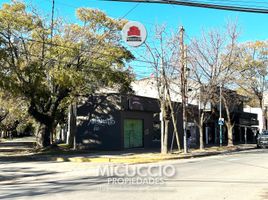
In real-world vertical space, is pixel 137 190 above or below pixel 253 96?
below

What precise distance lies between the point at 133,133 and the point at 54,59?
11.4 metres

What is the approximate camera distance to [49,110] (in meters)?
33.3

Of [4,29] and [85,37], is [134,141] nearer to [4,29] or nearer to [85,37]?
[85,37]

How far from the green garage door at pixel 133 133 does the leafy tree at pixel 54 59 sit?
13.3ft

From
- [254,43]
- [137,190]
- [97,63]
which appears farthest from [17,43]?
[254,43]

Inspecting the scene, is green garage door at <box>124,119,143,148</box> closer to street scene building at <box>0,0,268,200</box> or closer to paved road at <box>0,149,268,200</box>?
street scene building at <box>0,0,268,200</box>

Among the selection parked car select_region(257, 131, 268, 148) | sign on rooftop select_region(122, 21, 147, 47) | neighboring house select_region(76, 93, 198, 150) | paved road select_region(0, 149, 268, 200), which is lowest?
paved road select_region(0, 149, 268, 200)

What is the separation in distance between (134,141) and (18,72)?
1331cm

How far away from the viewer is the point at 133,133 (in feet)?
124

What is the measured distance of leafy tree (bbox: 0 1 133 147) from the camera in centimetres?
2855

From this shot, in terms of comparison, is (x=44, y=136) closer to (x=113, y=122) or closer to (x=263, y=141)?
(x=113, y=122)

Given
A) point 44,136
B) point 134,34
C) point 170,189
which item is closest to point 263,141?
point 44,136

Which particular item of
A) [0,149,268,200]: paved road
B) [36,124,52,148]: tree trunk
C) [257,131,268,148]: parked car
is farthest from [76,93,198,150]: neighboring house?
[0,149,268,200]: paved road

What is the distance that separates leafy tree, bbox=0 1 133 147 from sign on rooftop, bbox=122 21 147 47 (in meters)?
13.1
